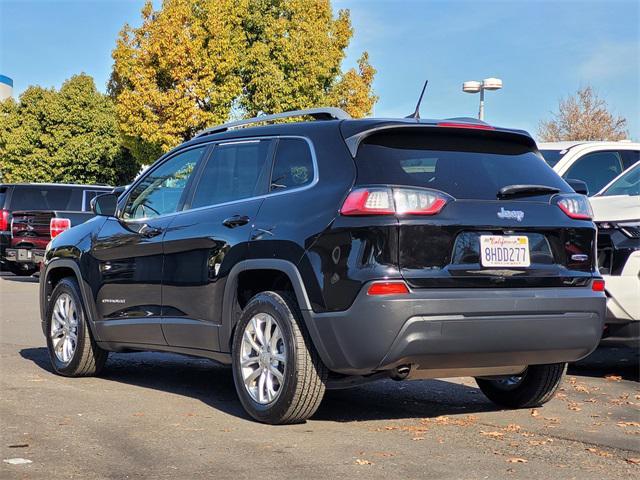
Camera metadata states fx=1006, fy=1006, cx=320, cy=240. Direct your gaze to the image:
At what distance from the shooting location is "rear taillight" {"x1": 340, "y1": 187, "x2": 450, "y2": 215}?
17.6ft

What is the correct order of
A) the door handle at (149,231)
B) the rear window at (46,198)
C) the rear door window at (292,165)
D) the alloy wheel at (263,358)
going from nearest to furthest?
the alloy wheel at (263,358)
the rear door window at (292,165)
the door handle at (149,231)
the rear window at (46,198)

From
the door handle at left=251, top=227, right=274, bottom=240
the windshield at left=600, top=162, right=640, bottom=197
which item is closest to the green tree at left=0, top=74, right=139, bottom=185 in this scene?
the windshield at left=600, top=162, right=640, bottom=197

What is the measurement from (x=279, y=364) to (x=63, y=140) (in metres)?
49.8

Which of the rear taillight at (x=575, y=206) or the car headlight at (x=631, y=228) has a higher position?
the rear taillight at (x=575, y=206)

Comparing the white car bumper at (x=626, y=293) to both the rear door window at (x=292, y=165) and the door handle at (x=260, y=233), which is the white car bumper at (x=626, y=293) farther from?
the door handle at (x=260, y=233)

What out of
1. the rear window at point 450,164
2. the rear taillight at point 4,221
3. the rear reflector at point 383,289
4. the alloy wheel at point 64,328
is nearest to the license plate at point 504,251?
the rear window at point 450,164

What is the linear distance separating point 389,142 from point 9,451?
2657 mm

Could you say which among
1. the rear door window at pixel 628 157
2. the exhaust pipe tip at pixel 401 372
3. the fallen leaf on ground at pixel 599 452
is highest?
the rear door window at pixel 628 157

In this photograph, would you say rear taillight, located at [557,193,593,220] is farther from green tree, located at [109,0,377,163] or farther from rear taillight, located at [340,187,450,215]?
green tree, located at [109,0,377,163]

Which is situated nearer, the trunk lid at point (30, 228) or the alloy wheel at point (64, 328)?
the alloy wheel at point (64, 328)

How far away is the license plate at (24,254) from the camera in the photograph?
19984mm

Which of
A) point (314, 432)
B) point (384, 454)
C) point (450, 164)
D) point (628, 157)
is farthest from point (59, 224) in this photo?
point (384, 454)

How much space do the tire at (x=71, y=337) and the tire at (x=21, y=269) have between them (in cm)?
1410

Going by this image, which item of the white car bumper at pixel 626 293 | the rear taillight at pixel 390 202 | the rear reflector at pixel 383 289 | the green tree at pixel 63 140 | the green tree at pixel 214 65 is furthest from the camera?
the green tree at pixel 63 140
